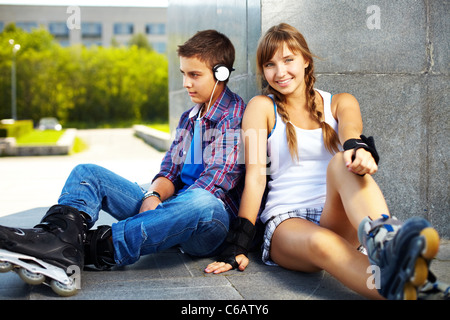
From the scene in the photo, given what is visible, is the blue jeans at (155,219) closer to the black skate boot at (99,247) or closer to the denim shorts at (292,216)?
the black skate boot at (99,247)

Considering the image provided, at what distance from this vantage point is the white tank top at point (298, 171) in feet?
9.26

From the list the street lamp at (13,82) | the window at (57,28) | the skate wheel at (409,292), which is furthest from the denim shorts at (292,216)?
the window at (57,28)

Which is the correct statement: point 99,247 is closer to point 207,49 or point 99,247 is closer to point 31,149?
point 207,49

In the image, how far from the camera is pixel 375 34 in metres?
3.58

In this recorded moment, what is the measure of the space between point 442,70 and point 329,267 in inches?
75.3

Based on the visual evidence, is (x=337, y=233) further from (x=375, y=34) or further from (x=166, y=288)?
(x=375, y=34)

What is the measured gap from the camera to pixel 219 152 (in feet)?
9.64

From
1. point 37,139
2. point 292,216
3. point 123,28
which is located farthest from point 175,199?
point 123,28

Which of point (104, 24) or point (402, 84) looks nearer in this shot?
point (402, 84)

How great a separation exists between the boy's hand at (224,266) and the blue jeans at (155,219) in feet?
0.44

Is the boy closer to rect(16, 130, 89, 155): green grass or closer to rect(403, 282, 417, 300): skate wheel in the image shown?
rect(403, 282, 417, 300): skate wheel

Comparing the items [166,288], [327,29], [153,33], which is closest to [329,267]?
[166,288]

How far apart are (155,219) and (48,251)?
0.51m

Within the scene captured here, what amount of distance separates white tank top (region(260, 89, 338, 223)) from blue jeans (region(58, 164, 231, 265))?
0.30 meters
